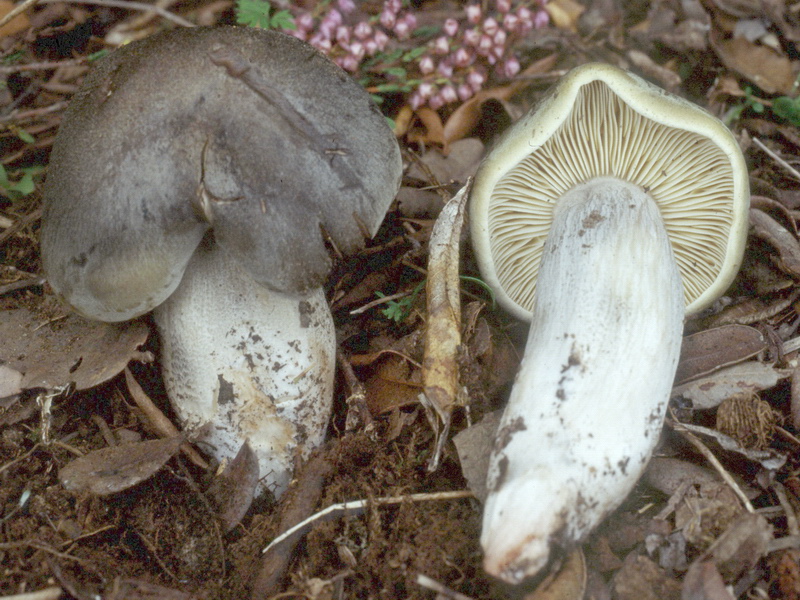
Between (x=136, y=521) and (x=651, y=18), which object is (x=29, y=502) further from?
(x=651, y=18)

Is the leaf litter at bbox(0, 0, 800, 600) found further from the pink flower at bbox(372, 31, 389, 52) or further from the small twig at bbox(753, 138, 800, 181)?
the pink flower at bbox(372, 31, 389, 52)

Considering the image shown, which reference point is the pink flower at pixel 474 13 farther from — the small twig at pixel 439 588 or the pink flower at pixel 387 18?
the small twig at pixel 439 588

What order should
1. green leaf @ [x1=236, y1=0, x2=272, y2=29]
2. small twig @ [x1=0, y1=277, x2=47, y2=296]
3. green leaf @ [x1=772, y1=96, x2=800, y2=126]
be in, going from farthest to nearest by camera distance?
green leaf @ [x1=772, y1=96, x2=800, y2=126] < green leaf @ [x1=236, y1=0, x2=272, y2=29] < small twig @ [x1=0, y1=277, x2=47, y2=296]

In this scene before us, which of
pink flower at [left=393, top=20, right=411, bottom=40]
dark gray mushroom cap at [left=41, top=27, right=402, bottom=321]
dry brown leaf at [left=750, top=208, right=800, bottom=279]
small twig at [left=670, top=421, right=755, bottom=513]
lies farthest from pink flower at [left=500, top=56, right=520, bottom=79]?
small twig at [left=670, top=421, right=755, bottom=513]

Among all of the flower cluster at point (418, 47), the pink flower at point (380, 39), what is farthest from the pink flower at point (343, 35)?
the pink flower at point (380, 39)

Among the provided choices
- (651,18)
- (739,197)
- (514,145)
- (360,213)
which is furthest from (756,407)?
(651,18)

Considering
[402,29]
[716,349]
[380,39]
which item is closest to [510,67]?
[402,29]
